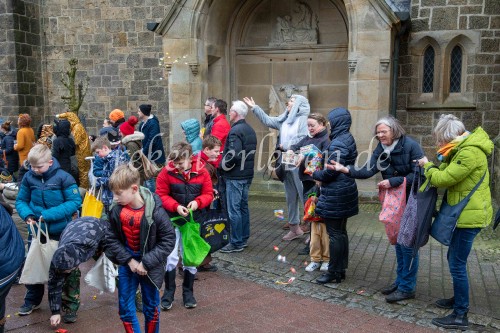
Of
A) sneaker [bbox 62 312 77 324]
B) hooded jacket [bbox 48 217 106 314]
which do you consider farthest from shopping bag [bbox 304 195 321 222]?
sneaker [bbox 62 312 77 324]

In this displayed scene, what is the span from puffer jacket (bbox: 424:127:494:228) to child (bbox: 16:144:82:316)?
3.34 m

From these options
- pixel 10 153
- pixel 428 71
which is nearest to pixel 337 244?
pixel 428 71

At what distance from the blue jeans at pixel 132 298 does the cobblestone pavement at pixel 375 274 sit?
1.93 m

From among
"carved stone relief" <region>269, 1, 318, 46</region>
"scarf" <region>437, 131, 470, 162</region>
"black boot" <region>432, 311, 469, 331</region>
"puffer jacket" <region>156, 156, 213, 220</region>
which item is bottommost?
"black boot" <region>432, 311, 469, 331</region>

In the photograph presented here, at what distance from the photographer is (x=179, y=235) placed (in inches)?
192

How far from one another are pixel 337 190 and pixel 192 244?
1.66 meters

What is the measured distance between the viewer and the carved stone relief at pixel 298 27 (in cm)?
1148

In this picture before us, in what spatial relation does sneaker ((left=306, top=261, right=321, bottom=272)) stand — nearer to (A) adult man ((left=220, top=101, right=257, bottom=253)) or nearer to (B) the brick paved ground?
(B) the brick paved ground

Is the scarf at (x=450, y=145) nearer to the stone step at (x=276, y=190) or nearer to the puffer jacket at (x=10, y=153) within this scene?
the stone step at (x=276, y=190)

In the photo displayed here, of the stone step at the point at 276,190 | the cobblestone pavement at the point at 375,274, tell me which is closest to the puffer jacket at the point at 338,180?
the cobblestone pavement at the point at 375,274

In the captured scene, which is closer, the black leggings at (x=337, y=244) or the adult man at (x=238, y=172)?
the black leggings at (x=337, y=244)

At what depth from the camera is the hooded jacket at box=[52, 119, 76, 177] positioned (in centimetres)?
741

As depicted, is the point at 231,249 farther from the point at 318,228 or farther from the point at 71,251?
the point at 71,251

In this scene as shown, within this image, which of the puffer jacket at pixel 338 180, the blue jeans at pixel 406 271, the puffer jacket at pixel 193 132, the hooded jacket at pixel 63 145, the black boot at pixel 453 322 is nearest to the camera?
the black boot at pixel 453 322
